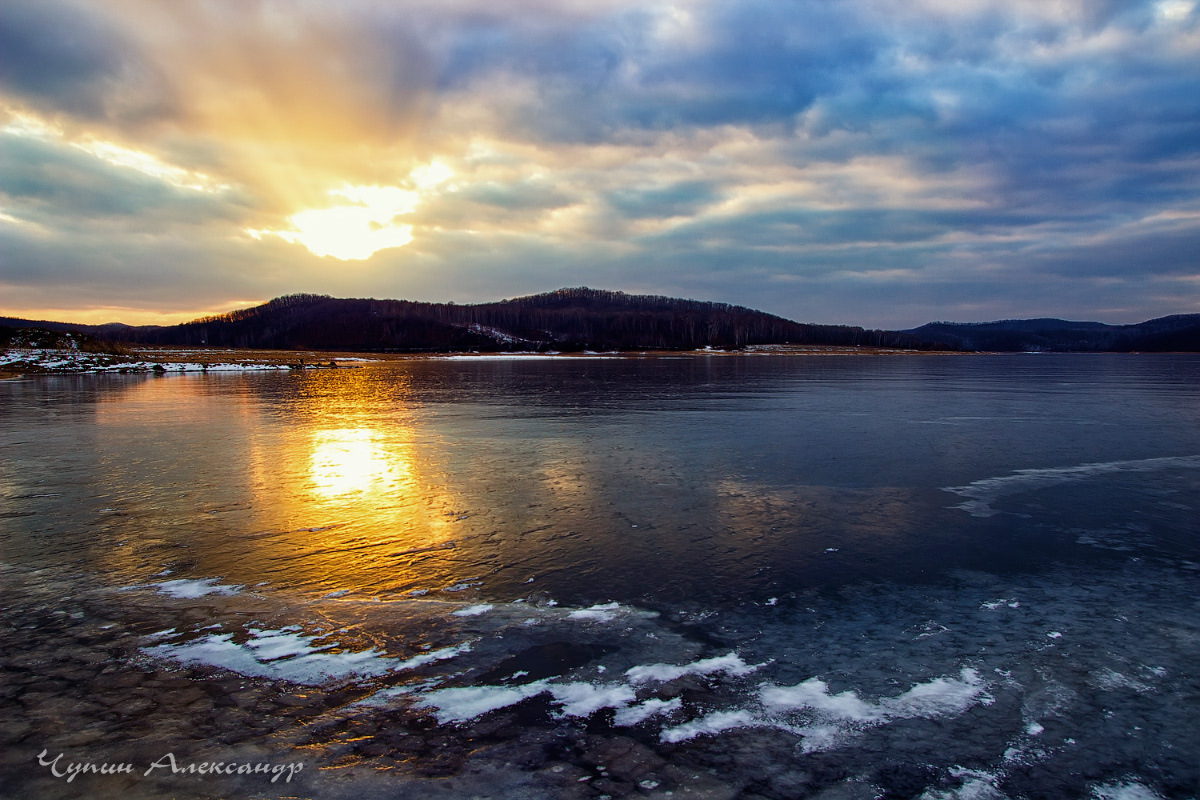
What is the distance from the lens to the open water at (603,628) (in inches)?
151

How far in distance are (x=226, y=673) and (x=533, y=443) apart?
1095cm

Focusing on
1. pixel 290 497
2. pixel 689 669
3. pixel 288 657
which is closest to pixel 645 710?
pixel 689 669

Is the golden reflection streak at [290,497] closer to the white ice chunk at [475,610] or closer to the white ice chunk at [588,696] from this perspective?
the white ice chunk at [475,610]

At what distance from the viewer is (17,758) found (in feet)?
12.5

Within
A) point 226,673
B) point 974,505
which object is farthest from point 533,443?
point 226,673

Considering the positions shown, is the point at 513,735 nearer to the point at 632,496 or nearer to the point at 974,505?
the point at 632,496

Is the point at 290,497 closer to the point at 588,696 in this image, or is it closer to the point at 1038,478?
the point at 588,696

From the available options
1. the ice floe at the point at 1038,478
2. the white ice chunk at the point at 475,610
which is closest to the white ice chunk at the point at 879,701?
the white ice chunk at the point at 475,610

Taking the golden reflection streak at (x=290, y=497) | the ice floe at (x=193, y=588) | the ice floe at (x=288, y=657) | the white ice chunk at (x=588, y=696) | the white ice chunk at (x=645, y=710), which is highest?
the golden reflection streak at (x=290, y=497)

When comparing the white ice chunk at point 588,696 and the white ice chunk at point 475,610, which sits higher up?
the white ice chunk at point 475,610

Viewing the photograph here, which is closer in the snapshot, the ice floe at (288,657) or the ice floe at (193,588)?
the ice floe at (288,657)

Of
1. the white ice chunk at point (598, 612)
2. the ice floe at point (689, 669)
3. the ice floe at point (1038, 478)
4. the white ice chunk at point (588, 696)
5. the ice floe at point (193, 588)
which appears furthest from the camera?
the ice floe at point (1038, 478)

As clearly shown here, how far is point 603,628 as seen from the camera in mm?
5645

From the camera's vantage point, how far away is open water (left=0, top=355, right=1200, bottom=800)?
151 inches
